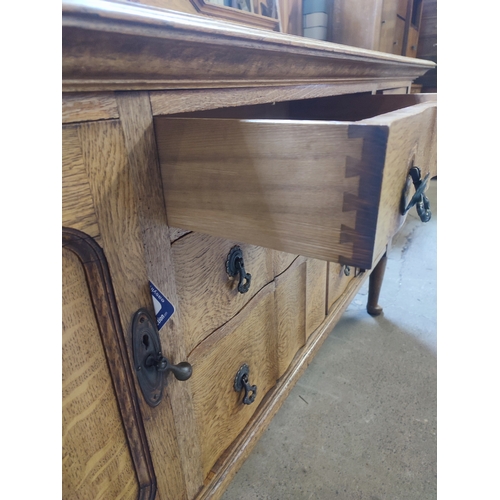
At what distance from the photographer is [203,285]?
20.5 inches

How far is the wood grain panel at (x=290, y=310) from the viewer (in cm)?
79

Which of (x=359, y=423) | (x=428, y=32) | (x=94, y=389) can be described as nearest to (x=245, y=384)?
(x=94, y=389)

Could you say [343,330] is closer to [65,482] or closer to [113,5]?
[65,482]

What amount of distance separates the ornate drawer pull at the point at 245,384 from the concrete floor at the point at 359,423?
0.28 meters

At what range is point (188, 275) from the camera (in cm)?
49

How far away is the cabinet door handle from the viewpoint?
0.42 metres

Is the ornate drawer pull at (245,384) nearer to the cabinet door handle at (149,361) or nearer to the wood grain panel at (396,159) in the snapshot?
the cabinet door handle at (149,361)

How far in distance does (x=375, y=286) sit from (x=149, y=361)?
1.08 meters

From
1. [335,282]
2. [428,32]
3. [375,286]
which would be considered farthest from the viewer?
[428,32]

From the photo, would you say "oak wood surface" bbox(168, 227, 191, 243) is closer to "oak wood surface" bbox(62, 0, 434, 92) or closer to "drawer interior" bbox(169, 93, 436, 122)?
"oak wood surface" bbox(62, 0, 434, 92)

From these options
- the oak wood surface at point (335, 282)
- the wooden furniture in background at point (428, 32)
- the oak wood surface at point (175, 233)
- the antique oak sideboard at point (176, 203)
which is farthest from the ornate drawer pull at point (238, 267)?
the wooden furniture in background at point (428, 32)

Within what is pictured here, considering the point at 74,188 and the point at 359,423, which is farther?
the point at 359,423

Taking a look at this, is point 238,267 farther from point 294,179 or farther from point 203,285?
point 294,179

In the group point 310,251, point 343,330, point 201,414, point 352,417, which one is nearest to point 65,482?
point 201,414
